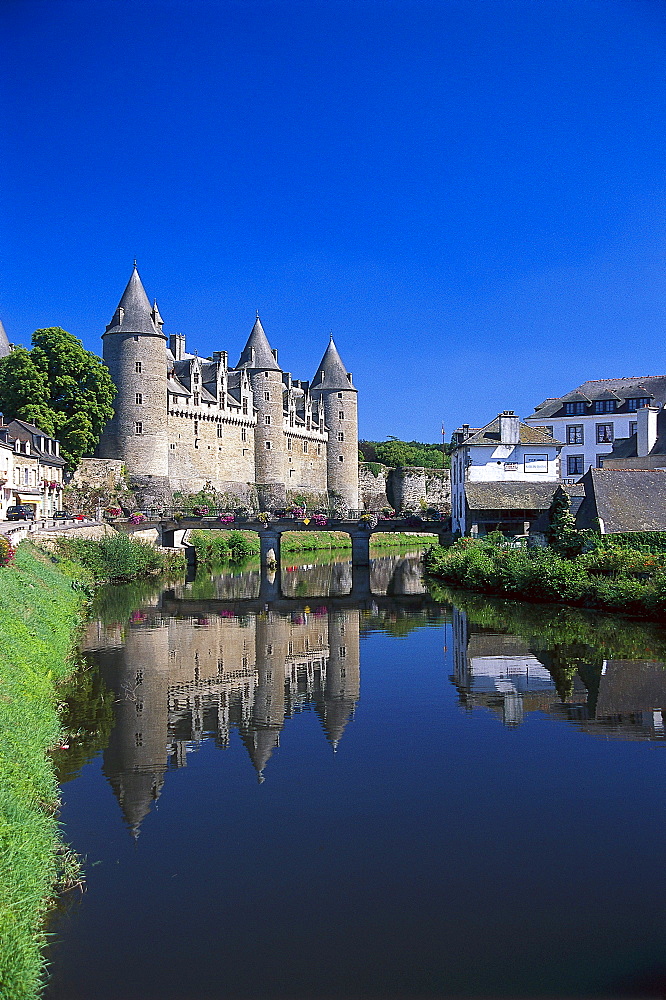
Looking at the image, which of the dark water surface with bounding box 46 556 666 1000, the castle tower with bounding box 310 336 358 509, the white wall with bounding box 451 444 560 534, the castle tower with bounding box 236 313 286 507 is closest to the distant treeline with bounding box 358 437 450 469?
the castle tower with bounding box 310 336 358 509

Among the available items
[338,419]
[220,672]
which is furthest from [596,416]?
[220,672]

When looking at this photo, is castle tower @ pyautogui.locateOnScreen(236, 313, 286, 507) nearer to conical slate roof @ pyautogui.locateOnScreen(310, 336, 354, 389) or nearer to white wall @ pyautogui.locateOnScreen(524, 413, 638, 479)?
conical slate roof @ pyautogui.locateOnScreen(310, 336, 354, 389)

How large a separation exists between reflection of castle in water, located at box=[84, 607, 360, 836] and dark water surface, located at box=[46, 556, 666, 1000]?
0.24 feet

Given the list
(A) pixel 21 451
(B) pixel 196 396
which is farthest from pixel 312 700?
(B) pixel 196 396

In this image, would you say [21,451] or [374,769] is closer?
[374,769]

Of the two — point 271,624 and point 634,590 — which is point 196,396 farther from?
point 634,590

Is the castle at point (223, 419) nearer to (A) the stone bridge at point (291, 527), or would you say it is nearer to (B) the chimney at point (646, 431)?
(A) the stone bridge at point (291, 527)

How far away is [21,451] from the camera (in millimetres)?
36500

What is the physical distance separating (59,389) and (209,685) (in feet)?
117

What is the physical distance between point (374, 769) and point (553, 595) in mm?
16041

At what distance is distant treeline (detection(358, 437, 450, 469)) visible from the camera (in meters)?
87.8

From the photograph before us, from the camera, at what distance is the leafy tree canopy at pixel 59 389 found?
4422 centimetres

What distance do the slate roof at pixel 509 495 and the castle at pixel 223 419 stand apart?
79.2 ft

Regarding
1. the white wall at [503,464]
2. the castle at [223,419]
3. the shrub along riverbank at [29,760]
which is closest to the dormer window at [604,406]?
the white wall at [503,464]
